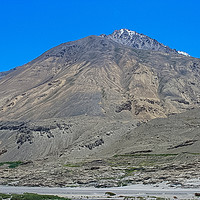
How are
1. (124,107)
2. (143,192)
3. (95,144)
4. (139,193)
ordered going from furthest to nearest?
(124,107) → (95,144) → (143,192) → (139,193)

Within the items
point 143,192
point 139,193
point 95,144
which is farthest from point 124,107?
point 139,193

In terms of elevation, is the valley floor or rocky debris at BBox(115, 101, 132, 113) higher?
rocky debris at BBox(115, 101, 132, 113)

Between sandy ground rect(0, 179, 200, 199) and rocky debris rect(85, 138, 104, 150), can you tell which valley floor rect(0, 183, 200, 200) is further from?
rocky debris rect(85, 138, 104, 150)

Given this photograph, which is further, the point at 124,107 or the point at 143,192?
the point at 124,107

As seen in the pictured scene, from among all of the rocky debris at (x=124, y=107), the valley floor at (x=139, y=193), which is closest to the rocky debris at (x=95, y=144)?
the rocky debris at (x=124, y=107)

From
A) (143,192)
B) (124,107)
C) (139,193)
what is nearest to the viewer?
(139,193)

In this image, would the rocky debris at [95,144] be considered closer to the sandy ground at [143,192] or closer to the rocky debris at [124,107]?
the rocky debris at [124,107]

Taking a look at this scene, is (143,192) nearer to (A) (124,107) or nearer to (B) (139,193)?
(B) (139,193)

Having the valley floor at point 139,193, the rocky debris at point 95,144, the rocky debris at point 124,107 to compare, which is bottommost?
the valley floor at point 139,193

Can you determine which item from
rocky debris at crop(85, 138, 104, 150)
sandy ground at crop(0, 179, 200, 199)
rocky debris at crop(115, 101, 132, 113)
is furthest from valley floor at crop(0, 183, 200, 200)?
rocky debris at crop(115, 101, 132, 113)

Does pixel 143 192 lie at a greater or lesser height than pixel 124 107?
lesser

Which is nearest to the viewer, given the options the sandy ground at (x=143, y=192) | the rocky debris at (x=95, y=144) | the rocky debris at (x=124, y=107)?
the sandy ground at (x=143, y=192)

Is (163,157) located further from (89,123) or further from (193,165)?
(89,123)

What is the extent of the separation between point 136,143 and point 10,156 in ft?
169
